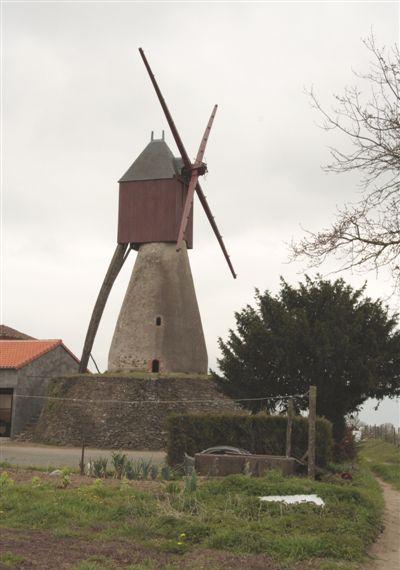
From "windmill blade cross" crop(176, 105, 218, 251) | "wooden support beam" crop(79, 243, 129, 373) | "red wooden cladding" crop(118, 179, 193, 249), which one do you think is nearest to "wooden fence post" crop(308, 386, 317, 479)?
"windmill blade cross" crop(176, 105, 218, 251)

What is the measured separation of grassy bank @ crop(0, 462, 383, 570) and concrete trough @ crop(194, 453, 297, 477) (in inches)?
74.4

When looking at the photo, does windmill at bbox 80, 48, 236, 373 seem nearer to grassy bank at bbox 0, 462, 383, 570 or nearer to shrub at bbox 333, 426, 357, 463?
shrub at bbox 333, 426, 357, 463

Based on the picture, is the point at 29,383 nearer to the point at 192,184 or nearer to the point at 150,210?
the point at 150,210

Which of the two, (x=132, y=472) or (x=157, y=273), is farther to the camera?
(x=157, y=273)

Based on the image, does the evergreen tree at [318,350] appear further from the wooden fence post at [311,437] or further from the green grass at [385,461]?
the wooden fence post at [311,437]

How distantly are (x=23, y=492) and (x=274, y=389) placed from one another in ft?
38.5

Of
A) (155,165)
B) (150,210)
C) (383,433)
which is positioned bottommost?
(383,433)

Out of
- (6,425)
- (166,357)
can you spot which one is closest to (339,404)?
(166,357)

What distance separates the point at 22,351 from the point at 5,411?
3590 mm

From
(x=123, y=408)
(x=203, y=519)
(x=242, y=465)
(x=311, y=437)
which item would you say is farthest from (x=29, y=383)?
(x=203, y=519)

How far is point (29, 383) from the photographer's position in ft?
106

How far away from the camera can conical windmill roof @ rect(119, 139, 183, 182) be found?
31750 millimetres

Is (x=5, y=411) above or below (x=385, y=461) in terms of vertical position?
above

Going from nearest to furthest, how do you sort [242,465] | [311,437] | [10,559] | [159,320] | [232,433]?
[10,559] < [311,437] < [242,465] < [232,433] < [159,320]
